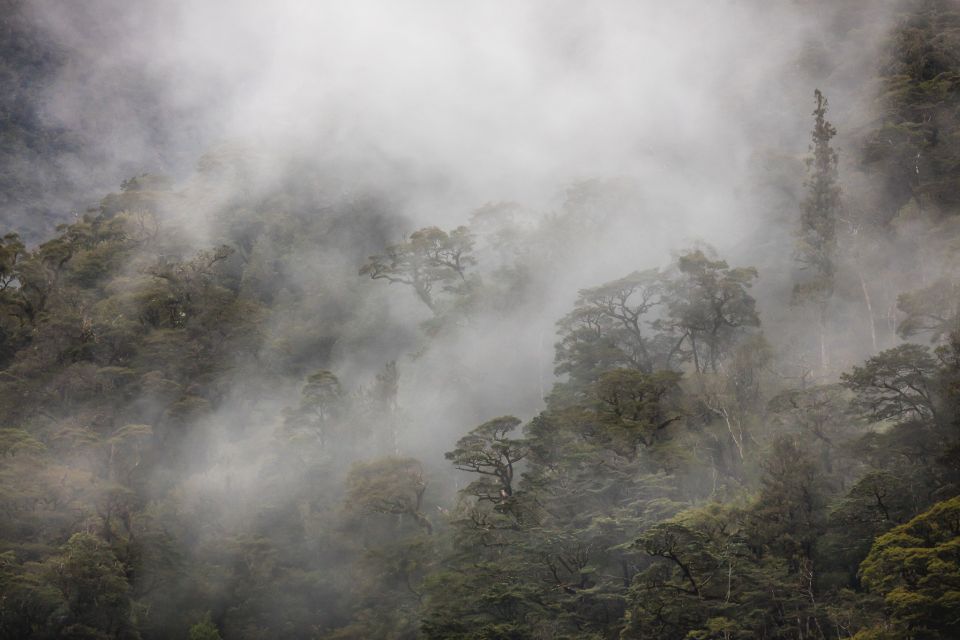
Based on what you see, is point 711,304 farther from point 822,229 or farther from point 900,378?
point 900,378

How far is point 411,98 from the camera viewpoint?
7400cm

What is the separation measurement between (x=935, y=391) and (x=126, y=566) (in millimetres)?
27775

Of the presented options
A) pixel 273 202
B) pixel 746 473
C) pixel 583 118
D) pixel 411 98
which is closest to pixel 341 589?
pixel 746 473

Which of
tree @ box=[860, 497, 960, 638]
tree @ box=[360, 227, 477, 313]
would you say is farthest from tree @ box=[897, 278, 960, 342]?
tree @ box=[360, 227, 477, 313]

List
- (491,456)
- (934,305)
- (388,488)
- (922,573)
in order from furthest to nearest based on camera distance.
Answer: (388,488), (491,456), (934,305), (922,573)

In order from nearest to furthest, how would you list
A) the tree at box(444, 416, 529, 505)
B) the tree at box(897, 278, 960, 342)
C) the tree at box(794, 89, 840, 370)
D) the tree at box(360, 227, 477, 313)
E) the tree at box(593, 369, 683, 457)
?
the tree at box(897, 278, 960, 342) → the tree at box(593, 369, 683, 457) → the tree at box(444, 416, 529, 505) → the tree at box(794, 89, 840, 370) → the tree at box(360, 227, 477, 313)

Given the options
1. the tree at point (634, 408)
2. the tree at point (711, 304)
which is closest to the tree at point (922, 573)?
the tree at point (634, 408)

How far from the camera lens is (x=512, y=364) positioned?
4128 centimetres

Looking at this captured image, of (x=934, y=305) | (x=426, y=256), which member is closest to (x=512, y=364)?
(x=426, y=256)

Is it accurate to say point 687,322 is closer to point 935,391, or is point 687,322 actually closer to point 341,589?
point 935,391

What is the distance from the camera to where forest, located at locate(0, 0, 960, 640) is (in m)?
20.2

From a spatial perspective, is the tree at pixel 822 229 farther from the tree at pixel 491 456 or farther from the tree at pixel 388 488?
the tree at pixel 388 488

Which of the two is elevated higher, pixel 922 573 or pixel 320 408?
pixel 320 408

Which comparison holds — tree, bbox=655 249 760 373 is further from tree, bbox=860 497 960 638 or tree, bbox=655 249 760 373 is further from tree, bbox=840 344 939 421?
tree, bbox=860 497 960 638
